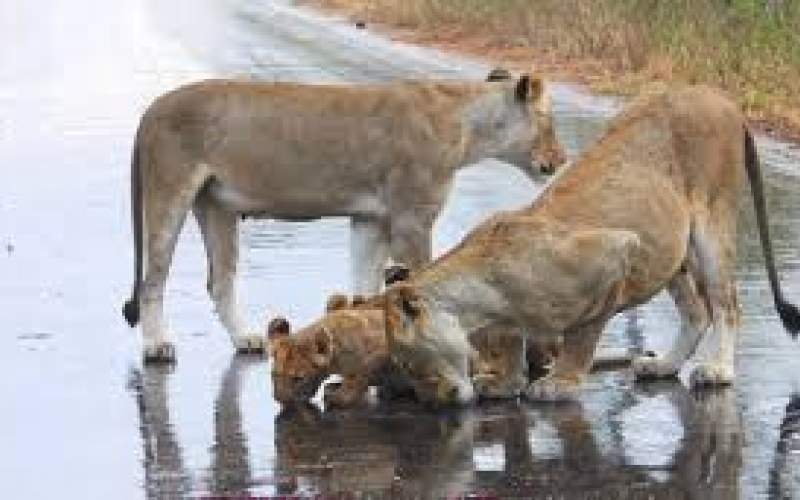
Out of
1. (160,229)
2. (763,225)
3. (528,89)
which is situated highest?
(528,89)

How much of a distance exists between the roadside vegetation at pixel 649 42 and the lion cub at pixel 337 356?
10191mm

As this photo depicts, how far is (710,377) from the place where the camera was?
32.4 feet

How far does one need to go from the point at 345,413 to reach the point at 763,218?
2157mm

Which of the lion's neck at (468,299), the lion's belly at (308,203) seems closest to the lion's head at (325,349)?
the lion's neck at (468,299)

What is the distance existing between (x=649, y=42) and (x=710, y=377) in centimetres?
1605

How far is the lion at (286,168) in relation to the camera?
1123cm

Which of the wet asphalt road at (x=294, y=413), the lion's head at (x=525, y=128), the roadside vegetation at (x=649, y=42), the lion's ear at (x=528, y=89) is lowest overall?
the wet asphalt road at (x=294, y=413)

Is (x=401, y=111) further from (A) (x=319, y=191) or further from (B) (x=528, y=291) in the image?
(B) (x=528, y=291)

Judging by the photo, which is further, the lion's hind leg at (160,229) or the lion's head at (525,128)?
the lion's head at (525,128)

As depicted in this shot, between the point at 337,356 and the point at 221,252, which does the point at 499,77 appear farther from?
the point at 337,356

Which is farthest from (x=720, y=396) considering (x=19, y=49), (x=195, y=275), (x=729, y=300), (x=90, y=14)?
(x=90, y=14)

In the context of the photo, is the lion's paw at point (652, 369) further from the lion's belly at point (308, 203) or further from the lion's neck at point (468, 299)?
the lion's belly at point (308, 203)

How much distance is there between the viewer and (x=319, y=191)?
11477mm

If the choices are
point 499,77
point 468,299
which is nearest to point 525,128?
point 499,77
